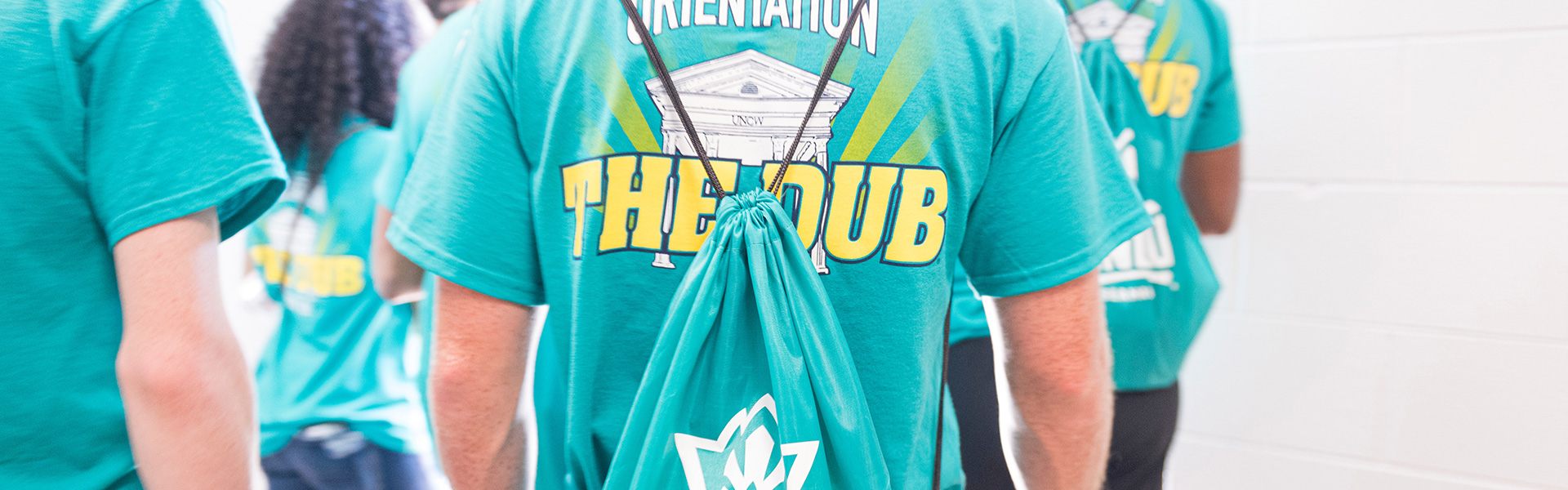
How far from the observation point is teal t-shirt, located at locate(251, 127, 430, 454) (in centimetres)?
137

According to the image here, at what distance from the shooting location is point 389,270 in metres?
1.28

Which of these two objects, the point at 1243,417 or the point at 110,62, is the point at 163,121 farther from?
Result: the point at 1243,417

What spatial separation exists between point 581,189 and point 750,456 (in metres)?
0.25

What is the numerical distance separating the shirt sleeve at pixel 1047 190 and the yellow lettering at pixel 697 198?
0.74 ft

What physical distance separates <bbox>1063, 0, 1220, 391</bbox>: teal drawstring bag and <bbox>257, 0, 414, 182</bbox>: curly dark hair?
1.11 metres

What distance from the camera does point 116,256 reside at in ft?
2.16

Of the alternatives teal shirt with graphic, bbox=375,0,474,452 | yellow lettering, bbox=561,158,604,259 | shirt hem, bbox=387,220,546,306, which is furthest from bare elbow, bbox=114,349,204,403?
teal shirt with graphic, bbox=375,0,474,452

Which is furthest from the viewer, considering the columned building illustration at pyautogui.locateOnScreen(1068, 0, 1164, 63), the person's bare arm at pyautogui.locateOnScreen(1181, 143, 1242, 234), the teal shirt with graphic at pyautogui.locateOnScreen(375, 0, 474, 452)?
the person's bare arm at pyautogui.locateOnScreen(1181, 143, 1242, 234)

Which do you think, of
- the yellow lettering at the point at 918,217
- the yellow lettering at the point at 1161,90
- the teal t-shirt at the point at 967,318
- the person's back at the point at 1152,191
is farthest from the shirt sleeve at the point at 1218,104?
the yellow lettering at the point at 918,217

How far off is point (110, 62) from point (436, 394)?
0.35 m

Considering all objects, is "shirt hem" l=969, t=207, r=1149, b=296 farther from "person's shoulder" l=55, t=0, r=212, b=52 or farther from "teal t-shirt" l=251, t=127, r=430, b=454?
"teal t-shirt" l=251, t=127, r=430, b=454

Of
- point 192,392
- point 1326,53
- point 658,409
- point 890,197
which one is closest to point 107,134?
Result: point 192,392

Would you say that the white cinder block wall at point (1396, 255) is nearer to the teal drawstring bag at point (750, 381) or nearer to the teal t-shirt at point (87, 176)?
the teal drawstring bag at point (750, 381)

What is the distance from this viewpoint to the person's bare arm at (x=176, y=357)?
2.15ft
